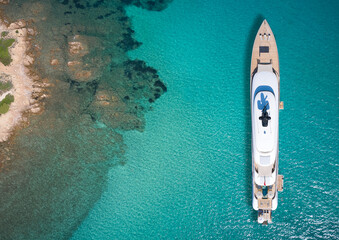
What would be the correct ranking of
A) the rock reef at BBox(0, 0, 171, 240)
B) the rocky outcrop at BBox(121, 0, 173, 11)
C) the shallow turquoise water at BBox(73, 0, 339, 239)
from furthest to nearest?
the rocky outcrop at BBox(121, 0, 173, 11) < the rock reef at BBox(0, 0, 171, 240) < the shallow turquoise water at BBox(73, 0, 339, 239)

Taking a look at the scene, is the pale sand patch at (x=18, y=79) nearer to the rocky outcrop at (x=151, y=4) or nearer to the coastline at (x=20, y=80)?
the coastline at (x=20, y=80)

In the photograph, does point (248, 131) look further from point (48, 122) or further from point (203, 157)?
point (48, 122)

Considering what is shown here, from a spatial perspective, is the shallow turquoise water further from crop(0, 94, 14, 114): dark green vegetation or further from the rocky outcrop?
crop(0, 94, 14, 114): dark green vegetation

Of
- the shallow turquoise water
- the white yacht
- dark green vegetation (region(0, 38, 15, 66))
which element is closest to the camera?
the white yacht

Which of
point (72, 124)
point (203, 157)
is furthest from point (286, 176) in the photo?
point (72, 124)

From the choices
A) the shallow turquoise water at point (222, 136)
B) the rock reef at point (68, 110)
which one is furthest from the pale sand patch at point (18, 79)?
the shallow turquoise water at point (222, 136)

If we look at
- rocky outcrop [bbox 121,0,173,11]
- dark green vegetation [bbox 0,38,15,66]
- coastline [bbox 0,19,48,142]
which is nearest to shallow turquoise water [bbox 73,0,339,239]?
rocky outcrop [bbox 121,0,173,11]
